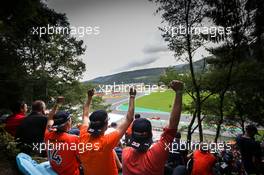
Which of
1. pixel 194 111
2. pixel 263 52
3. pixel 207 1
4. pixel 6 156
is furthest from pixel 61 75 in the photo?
pixel 6 156

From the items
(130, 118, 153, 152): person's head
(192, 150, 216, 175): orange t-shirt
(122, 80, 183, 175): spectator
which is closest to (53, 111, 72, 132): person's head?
(122, 80, 183, 175): spectator

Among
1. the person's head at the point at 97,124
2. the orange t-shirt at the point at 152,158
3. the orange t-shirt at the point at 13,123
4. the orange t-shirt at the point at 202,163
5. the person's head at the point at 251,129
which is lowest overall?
the orange t-shirt at the point at 202,163

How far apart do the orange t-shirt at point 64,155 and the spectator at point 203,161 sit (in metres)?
2.56

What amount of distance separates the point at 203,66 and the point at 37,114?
17238 mm

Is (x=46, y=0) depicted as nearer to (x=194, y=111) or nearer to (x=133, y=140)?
(x=133, y=140)

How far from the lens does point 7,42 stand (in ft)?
52.7

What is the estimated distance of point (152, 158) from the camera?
229cm

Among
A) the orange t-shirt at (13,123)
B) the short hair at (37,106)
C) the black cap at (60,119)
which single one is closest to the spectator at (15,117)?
the orange t-shirt at (13,123)

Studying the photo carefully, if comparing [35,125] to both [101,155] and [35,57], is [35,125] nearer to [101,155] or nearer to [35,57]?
[101,155]

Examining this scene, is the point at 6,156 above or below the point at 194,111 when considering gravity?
above

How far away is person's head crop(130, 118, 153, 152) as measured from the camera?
2.45 meters

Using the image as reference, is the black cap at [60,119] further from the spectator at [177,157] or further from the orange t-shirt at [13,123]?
the spectator at [177,157]

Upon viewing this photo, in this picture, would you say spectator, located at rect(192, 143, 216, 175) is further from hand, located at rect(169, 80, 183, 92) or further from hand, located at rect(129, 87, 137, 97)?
hand, located at rect(169, 80, 183, 92)

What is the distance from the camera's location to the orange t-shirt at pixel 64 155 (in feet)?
11.0
